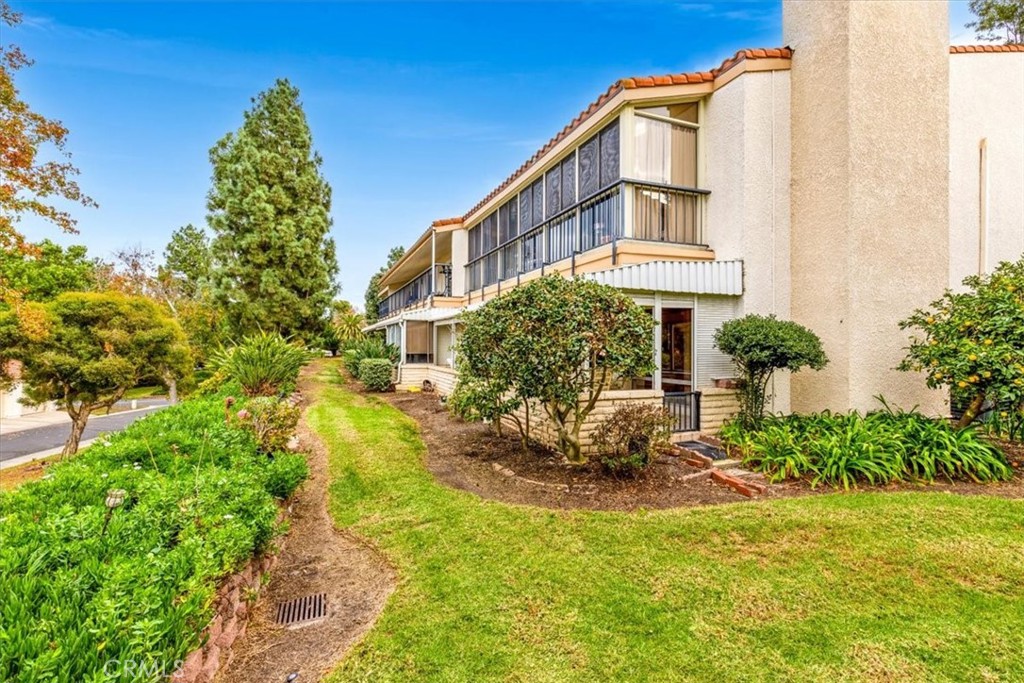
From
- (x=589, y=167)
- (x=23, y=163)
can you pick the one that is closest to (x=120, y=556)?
(x=23, y=163)

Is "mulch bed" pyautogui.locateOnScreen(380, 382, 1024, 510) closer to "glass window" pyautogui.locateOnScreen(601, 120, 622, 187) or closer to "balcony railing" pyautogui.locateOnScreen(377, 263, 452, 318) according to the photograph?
"glass window" pyautogui.locateOnScreen(601, 120, 622, 187)

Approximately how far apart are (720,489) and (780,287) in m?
5.84

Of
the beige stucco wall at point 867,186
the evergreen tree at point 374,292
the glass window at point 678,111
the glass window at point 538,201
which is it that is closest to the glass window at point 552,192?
the glass window at point 538,201

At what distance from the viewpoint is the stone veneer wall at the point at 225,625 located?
3.12 metres

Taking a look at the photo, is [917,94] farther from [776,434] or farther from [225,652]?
[225,652]

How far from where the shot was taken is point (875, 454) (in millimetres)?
7480

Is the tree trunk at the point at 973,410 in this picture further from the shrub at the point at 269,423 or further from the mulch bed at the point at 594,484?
the shrub at the point at 269,423

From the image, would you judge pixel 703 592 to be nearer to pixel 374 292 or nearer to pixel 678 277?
pixel 678 277

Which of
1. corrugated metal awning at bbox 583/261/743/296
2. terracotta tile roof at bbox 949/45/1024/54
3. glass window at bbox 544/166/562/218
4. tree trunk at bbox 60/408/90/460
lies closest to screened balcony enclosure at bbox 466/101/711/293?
glass window at bbox 544/166/562/218

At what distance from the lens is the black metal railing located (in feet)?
32.7

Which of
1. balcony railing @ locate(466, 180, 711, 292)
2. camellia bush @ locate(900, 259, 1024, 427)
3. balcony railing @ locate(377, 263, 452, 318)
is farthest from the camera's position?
balcony railing @ locate(377, 263, 452, 318)

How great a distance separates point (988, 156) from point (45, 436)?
3661cm

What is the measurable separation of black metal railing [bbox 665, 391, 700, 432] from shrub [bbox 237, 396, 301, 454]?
7762 mm

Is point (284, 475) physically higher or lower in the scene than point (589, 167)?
lower
